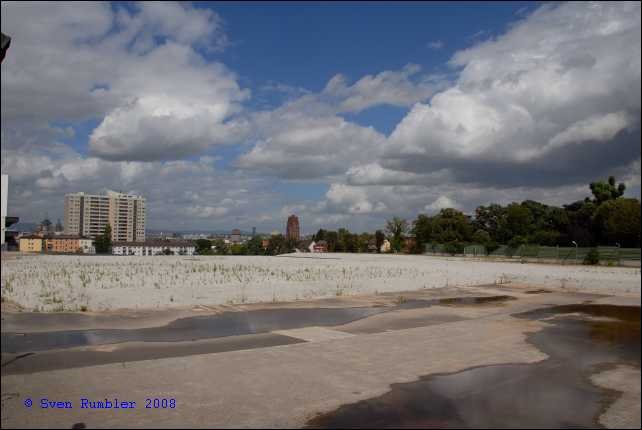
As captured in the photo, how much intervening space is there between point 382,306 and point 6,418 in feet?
38.9

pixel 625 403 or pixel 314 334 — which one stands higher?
pixel 625 403

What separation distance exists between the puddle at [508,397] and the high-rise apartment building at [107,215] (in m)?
127

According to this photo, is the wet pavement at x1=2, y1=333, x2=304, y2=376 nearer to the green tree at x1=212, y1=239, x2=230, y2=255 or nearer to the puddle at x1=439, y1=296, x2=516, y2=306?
the puddle at x1=439, y1=296, x2=516, y2=306

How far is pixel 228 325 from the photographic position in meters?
11.9

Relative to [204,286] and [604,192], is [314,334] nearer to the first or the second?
[204,286]

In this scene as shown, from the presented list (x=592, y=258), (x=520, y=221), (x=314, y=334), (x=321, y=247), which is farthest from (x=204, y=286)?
(x=321, y=247)

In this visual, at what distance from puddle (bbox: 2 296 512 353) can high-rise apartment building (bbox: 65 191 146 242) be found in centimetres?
11935

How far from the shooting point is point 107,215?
133125 millimetres

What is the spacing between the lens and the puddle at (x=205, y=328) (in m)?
9.34

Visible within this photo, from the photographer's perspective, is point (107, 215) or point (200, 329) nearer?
point (200, 329)

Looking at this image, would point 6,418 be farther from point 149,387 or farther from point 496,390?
point 496,390

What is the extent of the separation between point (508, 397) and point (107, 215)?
A: 141m

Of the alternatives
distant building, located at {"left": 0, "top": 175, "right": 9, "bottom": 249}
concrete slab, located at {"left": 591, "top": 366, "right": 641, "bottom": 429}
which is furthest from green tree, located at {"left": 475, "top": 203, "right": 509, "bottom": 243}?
distant building, located at {"left": 0, "top": 175, "right": 9, "bottom": 249}

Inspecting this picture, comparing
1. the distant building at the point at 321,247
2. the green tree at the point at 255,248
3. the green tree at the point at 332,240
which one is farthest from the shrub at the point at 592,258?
the distant building at the point at 321,247
